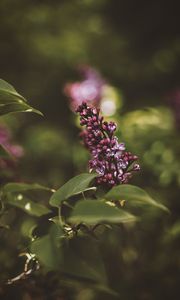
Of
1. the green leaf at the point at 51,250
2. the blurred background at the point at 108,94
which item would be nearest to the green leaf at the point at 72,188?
the green leaf at the point at 51,250

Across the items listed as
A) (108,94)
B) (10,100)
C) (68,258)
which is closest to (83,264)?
(68,258)

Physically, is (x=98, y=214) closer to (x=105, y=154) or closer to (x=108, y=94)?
(x=105, y=154)

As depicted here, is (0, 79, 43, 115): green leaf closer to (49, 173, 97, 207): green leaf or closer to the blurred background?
(49, 173, 97, 207): green leaf

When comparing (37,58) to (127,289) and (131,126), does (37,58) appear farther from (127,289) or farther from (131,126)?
(127,289)

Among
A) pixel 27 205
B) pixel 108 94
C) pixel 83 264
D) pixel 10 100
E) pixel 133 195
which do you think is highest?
pixel 108 94

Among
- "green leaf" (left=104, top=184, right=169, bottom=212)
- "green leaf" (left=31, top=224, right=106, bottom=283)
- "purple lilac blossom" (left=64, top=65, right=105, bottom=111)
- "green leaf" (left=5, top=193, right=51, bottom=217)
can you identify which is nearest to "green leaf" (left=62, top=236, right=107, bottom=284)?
"green leaf" (left=31, top=224, right=106, bottom=283)
